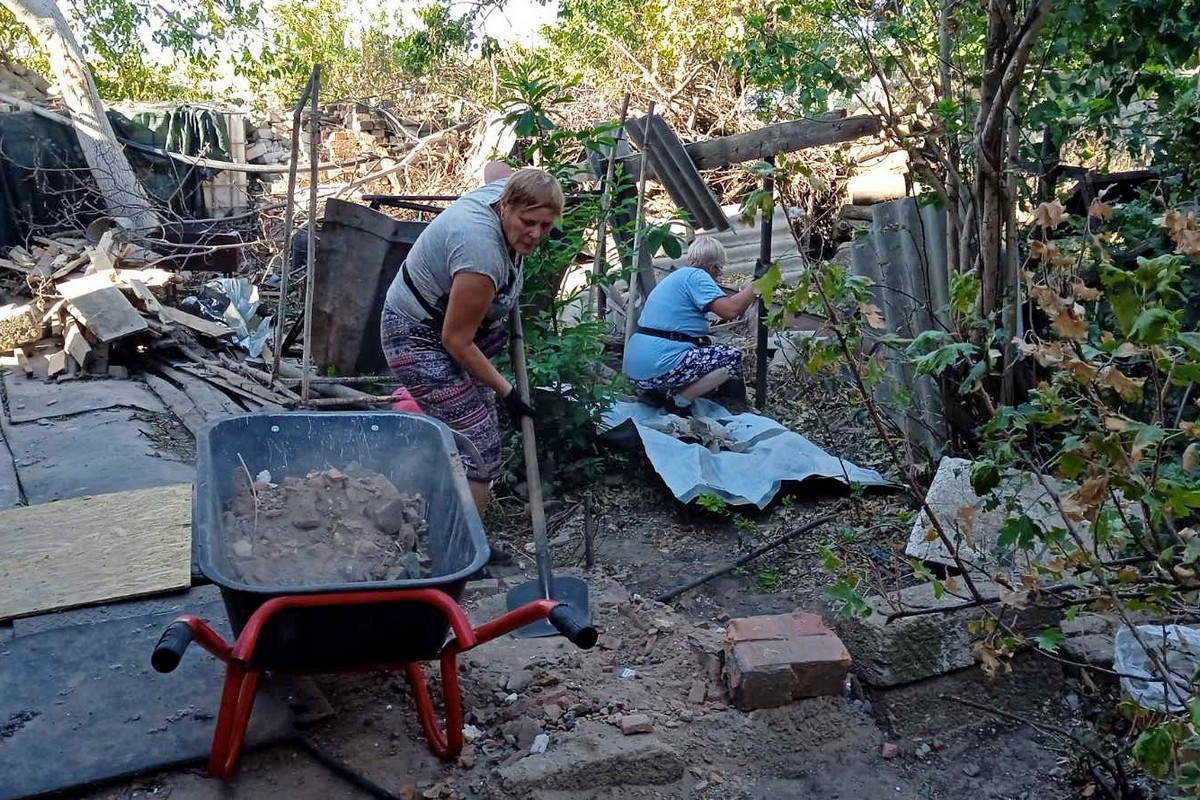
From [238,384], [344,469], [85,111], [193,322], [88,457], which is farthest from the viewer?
[85,111]

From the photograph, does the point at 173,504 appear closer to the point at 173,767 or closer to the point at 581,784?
the point at 173,767

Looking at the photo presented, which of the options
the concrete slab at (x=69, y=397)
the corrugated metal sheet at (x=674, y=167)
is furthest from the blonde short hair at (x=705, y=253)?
the concrete slab at (x=69, y=397)

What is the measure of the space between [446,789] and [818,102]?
3479mm

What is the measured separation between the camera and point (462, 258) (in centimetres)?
348

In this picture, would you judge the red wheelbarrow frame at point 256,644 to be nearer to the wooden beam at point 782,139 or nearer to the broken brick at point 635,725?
the broken brick at point 635,725

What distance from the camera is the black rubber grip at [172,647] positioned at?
2.05 metres

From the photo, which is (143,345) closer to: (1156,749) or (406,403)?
(406,403)

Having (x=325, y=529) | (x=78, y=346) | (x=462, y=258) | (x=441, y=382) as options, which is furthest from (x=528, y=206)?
(x=78, y=346)

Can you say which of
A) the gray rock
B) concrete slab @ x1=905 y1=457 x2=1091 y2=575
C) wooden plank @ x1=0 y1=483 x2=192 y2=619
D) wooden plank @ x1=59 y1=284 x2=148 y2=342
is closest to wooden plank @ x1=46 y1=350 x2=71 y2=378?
wooden plank @ x1=59 y1=284 x2=148 y2=342

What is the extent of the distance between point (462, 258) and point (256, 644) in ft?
5.38

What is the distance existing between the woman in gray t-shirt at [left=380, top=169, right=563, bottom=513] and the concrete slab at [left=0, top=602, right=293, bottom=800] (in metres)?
1.33

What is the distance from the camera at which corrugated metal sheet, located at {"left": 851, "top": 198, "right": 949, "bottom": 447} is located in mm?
4801

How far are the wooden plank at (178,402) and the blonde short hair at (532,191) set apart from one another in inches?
123

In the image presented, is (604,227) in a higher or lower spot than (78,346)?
higher
